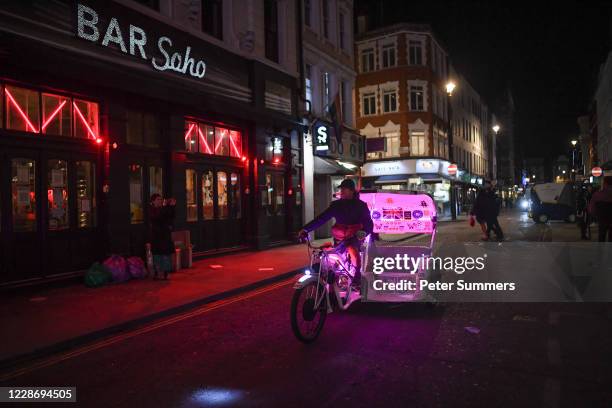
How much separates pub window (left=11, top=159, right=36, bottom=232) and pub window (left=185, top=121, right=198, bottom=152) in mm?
4743

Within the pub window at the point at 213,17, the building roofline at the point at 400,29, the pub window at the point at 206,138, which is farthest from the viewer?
the building roofline at the point at 400,29

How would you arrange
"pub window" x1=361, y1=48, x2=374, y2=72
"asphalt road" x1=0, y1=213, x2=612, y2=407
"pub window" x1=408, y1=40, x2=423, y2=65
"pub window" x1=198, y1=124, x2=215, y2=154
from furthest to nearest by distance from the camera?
1. "pub window" x1=361, y1=48, x2=374, y2=72
2. "pub window" x1=408, y1=40, x2=423, y2=65
3. "pub window" x1=198, y1=124, x2=215, y2=154
4. "asphalt road" x1=0, y1=213, x2=612, y2=407

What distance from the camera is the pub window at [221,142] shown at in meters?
15.3

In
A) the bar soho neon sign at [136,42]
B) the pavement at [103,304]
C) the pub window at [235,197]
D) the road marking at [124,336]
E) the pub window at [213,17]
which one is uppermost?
the pub window at [213,17]

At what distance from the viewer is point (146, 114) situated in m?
12.7

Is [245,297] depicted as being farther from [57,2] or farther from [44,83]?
[57,2]

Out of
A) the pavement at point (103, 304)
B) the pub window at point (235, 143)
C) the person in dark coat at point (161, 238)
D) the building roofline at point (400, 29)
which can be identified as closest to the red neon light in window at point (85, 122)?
the person in dark coat at point (161, 238)

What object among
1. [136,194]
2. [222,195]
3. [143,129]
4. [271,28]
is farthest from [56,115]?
[271,28]

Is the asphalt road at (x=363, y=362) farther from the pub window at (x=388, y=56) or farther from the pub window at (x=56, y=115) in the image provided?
the pub window at (x=388, y=56)

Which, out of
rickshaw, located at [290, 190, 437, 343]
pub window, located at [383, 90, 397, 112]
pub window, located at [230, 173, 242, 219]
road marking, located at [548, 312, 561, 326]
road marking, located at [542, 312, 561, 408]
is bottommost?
road marking, located at [548, 312, 561, 326]

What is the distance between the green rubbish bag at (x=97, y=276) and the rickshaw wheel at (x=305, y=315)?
5.86 meters

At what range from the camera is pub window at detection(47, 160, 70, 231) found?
33.4 ft

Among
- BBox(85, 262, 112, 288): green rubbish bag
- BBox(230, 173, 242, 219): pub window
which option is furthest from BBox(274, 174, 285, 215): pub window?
BBox(85, 262, 112, 288): green rubbish bag

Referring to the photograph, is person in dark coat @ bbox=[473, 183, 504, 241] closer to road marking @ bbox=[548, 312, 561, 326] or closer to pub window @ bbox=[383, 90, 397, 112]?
road marking @ bbox=[548, 312, 561, 326]
